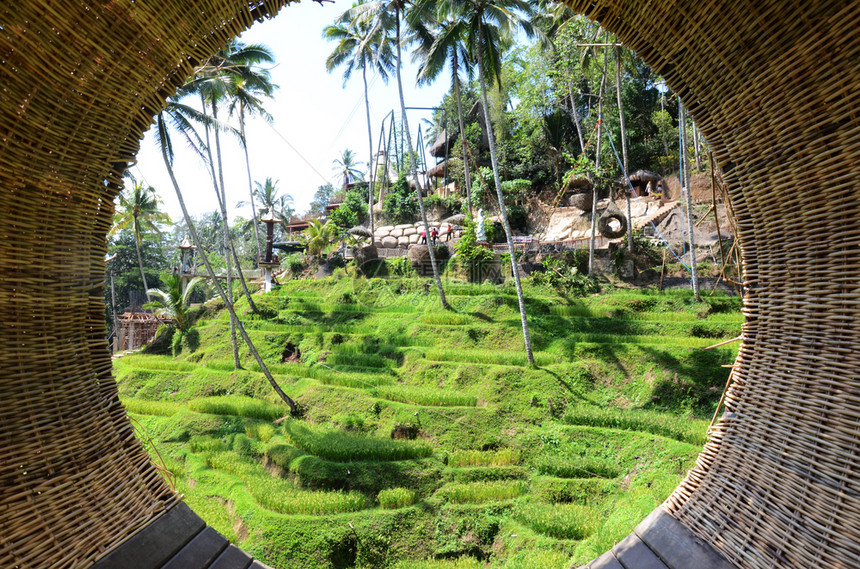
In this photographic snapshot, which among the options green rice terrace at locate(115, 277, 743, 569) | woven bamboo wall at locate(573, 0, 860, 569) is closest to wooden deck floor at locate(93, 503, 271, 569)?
green rice terrace at locate(115, 277, 743, 569)

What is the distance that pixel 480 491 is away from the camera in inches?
279

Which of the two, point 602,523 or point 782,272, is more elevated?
point 782,272

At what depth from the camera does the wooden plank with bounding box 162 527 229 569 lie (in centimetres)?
209

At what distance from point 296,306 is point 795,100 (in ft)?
53.5

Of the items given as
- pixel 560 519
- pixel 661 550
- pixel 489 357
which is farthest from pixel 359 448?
pixel 661 550

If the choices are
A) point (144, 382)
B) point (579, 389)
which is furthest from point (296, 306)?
point (579, 389)

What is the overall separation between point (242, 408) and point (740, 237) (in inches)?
410

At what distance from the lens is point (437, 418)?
8906 millimetres

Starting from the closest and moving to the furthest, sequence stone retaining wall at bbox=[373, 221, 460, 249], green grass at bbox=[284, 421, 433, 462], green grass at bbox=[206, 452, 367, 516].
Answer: green grass at bbox=[206, 452, 367, 516]
green grass at bbox=[284, 421, 433, 462]
stone retaining wall at bbox=[373, 221, 460, 249]

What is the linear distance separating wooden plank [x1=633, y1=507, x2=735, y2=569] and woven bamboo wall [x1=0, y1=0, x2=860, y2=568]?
47 millimetres

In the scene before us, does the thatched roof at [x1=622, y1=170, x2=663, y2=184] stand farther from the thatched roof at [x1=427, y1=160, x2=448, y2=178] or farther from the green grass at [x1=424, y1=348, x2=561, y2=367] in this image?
the green grass at [x1=424, y1=348, x2=561, y2=367]

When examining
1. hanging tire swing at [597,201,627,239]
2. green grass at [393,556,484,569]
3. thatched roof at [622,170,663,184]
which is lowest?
green grass at [393,556,484,569]

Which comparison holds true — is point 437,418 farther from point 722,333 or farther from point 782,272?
point 782,272

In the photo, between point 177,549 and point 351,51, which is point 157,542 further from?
point 351,51
